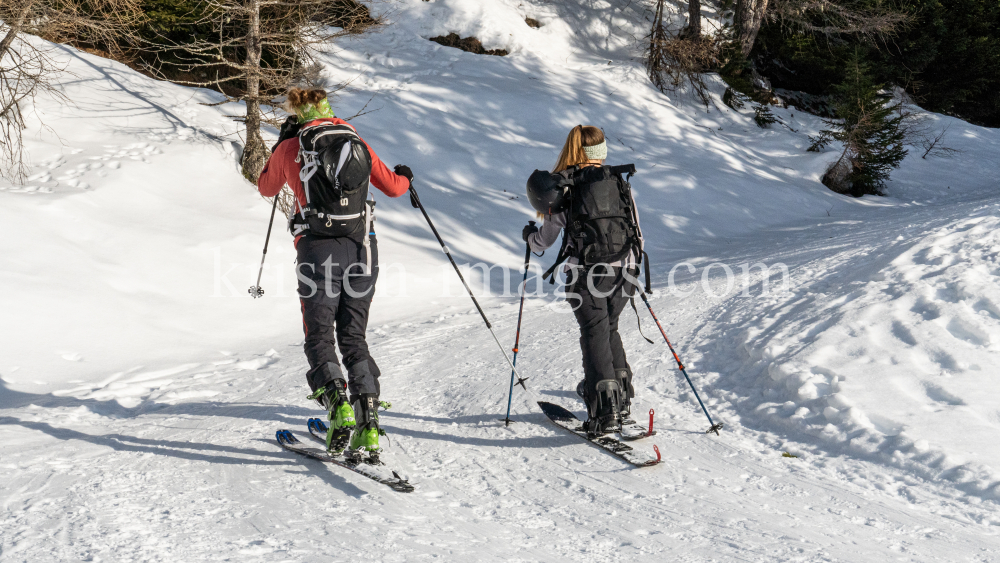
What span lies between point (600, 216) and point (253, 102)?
847 centimetres

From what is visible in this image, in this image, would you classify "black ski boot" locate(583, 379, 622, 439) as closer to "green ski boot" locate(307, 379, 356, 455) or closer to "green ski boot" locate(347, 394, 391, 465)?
"green ski boot" locate(347, 394, 391, 465)

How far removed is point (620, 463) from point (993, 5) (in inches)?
871

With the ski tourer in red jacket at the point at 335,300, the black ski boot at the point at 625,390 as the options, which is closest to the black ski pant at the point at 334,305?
the ski tourer in red jacket at the point at 335,300

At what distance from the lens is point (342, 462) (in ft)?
12.7

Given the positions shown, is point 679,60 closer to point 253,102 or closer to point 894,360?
point 253,102

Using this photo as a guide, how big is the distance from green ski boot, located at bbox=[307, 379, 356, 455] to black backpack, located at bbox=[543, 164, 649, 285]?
1664 mm

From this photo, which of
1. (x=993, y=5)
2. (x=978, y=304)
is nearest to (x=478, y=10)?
(x=993, y=5)

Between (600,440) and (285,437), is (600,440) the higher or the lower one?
the higher one

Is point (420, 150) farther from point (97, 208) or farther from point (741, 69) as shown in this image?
point (741, 69)

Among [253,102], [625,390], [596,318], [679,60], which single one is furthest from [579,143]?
[679,60]

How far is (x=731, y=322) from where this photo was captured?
6188 millimetres

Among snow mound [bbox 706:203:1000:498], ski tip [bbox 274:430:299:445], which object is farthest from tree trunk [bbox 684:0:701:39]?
ski tip [bbox 274:430:299:445]

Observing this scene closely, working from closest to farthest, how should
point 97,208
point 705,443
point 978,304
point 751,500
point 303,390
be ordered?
point 751,500, point 705,443, point 978,304, point 303,390, point 97,208

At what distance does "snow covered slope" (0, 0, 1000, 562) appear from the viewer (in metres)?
3.18
